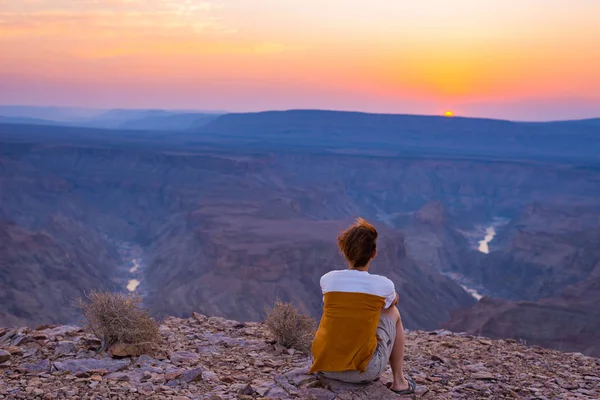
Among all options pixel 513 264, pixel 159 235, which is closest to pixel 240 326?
pixel 513 264

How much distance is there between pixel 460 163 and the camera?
381 ft

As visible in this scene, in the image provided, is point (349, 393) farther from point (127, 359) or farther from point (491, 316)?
point (491, 316)

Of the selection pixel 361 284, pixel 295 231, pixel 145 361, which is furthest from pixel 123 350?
pixel 295 231

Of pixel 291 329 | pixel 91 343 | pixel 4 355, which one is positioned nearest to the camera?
pixel 4 355

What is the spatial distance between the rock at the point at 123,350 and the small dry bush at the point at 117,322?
0.14 ft

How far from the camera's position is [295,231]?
60.4 metres

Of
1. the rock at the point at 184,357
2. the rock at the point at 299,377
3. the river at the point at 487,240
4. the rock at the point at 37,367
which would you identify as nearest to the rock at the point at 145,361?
the rock at the point at 184,357

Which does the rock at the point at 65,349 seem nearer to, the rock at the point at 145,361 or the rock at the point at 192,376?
the rock at the point at 145,361

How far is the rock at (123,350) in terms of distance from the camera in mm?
5445

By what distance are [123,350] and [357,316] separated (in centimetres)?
237

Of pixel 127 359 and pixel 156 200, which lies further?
pixel 156 200

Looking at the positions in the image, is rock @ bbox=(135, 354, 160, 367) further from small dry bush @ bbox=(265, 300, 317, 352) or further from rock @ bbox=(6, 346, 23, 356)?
small dry bush @ bbox=(265, 300, 317, 352)

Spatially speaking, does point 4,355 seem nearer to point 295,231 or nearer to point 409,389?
point 409,389

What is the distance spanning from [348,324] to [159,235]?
69.5 meters
